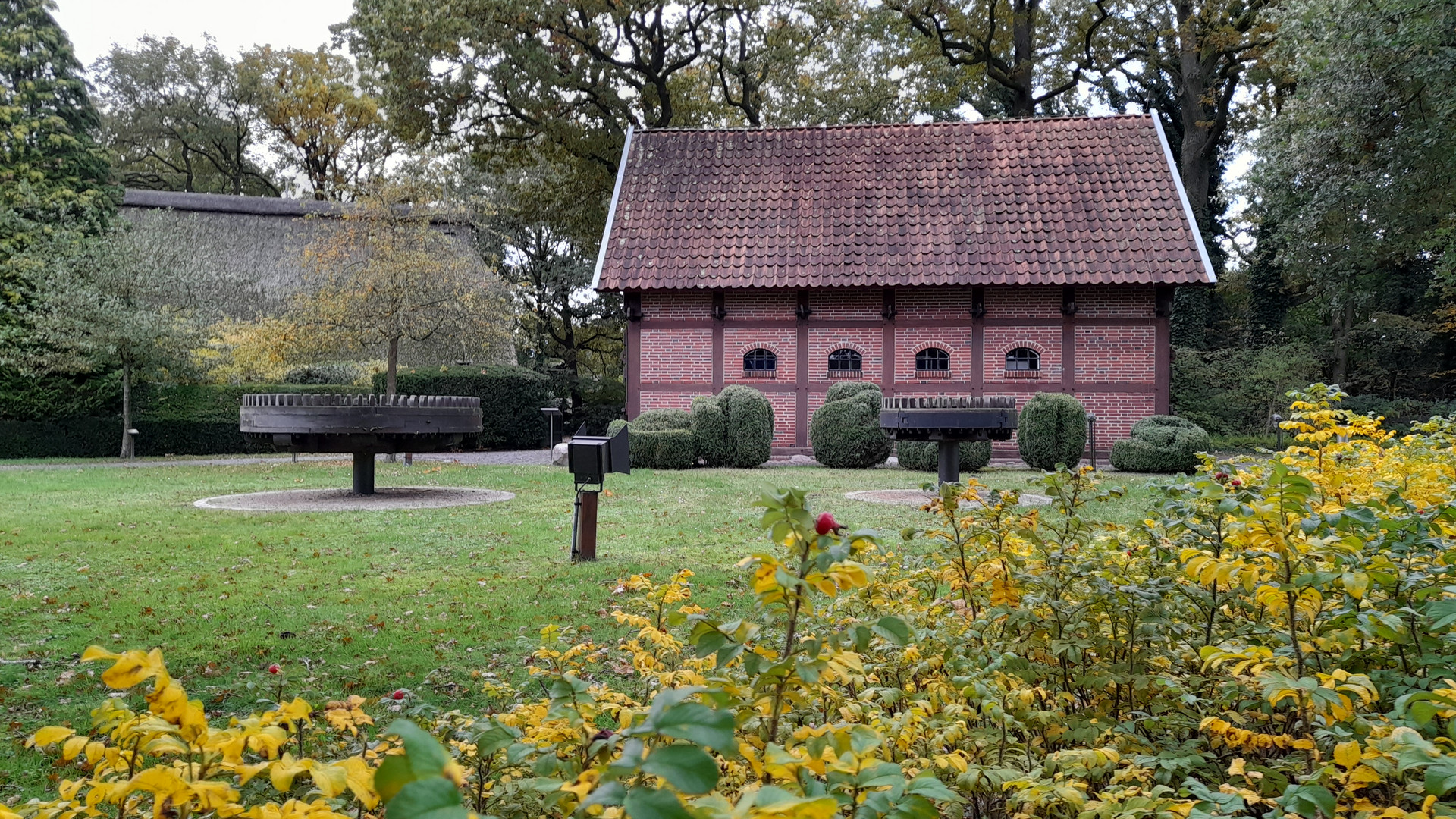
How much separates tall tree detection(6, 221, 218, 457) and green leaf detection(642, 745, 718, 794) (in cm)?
1923

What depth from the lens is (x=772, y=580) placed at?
144 centimetres

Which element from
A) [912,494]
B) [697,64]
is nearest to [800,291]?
[912,494]

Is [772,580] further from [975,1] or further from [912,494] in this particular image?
[975,1]

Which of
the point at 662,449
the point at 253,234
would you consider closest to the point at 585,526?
the point at 662,449

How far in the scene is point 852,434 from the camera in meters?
15.0

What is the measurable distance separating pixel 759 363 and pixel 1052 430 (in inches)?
227

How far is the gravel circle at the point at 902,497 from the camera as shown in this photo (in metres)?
9.97

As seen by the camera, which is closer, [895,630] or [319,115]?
[895,630]

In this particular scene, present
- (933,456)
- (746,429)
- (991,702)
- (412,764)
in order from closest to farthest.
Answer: (412,764)
(991,702)
(933,456)
(746,429)

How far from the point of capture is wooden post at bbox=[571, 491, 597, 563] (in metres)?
6.58

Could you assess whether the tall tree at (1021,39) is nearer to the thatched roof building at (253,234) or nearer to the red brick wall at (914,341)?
the red brick wall at (914,341)

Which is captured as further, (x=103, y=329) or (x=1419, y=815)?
(x=103, y=329)

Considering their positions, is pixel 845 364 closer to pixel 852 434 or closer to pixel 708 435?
pixel 852 434

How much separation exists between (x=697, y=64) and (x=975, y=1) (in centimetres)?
722
